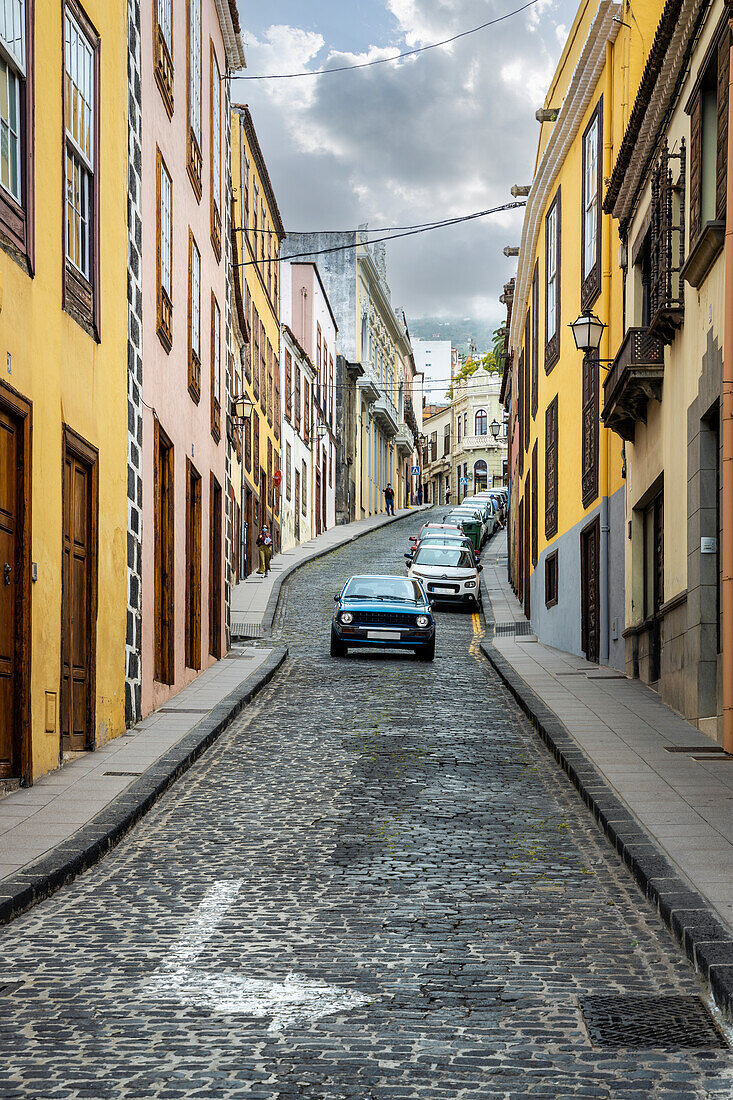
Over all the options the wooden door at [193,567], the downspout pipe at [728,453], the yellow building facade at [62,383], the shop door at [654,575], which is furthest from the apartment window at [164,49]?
the shop door at [654,575]

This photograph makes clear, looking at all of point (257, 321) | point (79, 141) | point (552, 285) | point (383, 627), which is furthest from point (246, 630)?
point (79, 141)

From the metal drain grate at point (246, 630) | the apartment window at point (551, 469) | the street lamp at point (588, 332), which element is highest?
the street lamp at point (588, 332)

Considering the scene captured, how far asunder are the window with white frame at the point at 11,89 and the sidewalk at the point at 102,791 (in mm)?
4242

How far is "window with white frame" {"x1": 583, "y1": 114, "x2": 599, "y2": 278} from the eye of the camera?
19625 mm

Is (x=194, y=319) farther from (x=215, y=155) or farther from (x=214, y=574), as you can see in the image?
(x=214, y=574)

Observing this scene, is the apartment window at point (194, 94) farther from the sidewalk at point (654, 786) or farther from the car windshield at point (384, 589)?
the sidewalk at point (654, 786)

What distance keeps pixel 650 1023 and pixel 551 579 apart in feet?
64.7

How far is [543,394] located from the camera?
25.8 meters

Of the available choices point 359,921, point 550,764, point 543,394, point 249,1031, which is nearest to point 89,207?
point 550,764

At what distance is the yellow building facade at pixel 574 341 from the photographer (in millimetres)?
18359

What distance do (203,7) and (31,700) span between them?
13.4 meters

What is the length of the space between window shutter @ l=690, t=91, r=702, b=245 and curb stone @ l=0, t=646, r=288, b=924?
6646 mm

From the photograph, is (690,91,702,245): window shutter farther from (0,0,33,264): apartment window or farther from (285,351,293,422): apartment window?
(285,351,293,422): apartment window

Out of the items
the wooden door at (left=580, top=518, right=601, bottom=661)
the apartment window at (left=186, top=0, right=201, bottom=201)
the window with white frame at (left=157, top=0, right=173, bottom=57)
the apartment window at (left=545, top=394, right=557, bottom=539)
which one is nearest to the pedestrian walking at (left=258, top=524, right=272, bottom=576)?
the apartment window at (left=545, top=394, right=557, bottom=539)
